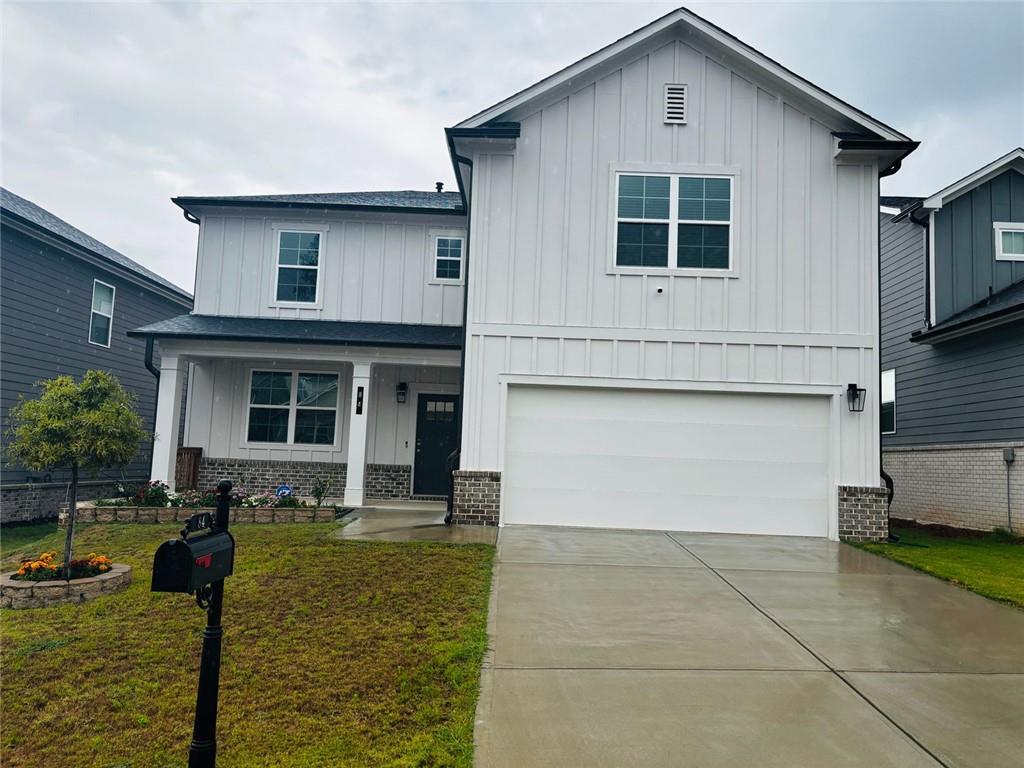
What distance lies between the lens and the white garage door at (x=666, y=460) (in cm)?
1038

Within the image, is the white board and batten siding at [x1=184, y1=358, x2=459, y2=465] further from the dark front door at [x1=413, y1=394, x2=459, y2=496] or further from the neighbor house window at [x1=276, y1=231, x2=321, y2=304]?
the neighbor house window at [x1=276, y1=231, x2=321, y2=304]

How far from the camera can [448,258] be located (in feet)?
45.6

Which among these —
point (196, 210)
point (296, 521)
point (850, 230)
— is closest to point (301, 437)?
point (296, 521)

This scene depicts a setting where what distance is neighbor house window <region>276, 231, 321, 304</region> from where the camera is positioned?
1380 centimetres

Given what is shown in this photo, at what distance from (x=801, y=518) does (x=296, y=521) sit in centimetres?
757

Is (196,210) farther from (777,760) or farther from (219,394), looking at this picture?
(777,760)

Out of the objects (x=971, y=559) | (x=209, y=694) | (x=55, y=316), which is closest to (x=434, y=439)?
(x=55, y=316)

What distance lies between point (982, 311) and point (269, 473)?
1389 cm

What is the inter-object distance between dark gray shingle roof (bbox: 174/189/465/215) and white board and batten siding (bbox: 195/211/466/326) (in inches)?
8.7

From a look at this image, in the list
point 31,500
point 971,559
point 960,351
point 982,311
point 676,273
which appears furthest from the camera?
point 960,351

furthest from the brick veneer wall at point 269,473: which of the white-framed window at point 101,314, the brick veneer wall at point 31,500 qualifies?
the white-framed window at point 101,314

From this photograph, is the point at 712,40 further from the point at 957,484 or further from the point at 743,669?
the point at 743,669

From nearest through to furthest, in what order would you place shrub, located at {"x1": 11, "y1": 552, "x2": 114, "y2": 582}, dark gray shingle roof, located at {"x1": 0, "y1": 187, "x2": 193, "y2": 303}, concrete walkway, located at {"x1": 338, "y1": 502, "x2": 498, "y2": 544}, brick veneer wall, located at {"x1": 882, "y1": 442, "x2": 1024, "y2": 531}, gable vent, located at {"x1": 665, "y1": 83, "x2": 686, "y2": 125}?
shrub, located at {"x1": 11, "y1": 552, "x2": 114, "y2": 582} < concrete walkway, located at {"x1": 338, "y1": 502, "x2": 498, "y2": 544} < gable vent, located at {"x1": 665, "y1": 83, "x2": 686, "y2": 125} < brick veneer wall, located at {"x1": 882, "y1": 442, "x2": 1024, "y2": 531} < dark gray shingle roof, located at {"x1": 0, "y1": 187, "x2": 193, "y2": 303}

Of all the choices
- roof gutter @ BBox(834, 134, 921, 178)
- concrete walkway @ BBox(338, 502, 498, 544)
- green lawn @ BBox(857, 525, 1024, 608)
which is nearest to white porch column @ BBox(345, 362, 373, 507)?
concrete walkway @ BBox(338, 502, 498, 544)
